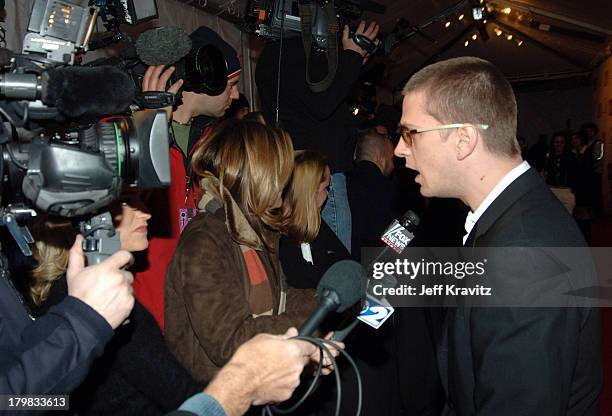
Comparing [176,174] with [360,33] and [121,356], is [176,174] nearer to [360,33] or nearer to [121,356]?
[121,356]

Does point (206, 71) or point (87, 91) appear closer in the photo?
point (87, 91)

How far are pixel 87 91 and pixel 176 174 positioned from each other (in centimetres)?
124

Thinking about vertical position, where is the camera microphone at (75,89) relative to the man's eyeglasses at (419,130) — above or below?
above

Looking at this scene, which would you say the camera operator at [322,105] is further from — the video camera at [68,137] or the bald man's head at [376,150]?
the video camera at [68,137]

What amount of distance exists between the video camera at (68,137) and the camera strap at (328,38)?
5.29 feet

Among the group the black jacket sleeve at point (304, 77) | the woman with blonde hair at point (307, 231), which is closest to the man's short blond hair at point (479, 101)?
the woman with blonde hair at point (307, 231)

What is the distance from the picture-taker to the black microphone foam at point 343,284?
123 centimetres

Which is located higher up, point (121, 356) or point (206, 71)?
point (206, 71)

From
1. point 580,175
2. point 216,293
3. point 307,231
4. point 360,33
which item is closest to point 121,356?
point 216,293

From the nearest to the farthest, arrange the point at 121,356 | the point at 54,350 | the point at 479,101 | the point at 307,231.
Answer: the point at 54,350
the point at 121,356
the point at 479,101
the point at 307,231

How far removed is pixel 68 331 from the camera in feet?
3.64

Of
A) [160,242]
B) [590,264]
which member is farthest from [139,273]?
[590,264]

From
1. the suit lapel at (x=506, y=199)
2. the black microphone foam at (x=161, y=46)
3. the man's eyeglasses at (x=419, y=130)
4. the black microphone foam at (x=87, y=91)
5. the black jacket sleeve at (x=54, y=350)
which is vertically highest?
the black microphone foam at (x=161, y=46)

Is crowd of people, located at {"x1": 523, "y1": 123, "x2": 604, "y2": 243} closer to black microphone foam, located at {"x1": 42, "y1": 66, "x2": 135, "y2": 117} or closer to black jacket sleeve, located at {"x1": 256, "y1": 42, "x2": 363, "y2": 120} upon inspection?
black jacket sleeve, located at {"x1": 256, "y1": 42, "x2": 363, "y2": 120}
